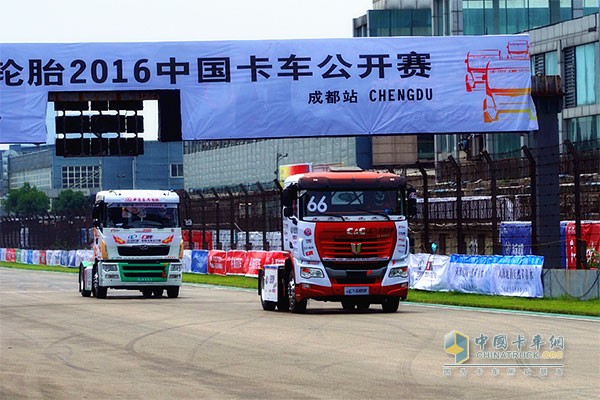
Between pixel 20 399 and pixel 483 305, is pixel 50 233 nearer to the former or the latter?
pixel 483 305

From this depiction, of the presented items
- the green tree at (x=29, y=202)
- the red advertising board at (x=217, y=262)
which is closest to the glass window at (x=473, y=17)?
the red advertising board at (x=217, y=262)

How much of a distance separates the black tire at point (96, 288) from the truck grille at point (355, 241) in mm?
11841

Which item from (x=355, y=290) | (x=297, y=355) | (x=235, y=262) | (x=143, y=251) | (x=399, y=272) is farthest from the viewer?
(x=235, y=262)

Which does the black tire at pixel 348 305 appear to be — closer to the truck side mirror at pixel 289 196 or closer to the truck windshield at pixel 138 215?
the truck side mirror at pixel 289 196

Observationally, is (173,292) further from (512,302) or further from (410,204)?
(410,204)

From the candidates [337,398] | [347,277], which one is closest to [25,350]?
[337,398]

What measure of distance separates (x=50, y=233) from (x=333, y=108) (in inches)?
2282

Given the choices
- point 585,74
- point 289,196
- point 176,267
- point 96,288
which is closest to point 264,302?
point 289,196

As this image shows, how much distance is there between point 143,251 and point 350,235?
1092 cm

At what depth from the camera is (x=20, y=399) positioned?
41.2 ft

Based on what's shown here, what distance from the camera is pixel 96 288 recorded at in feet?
120

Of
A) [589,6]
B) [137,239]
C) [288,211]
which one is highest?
[589,6]

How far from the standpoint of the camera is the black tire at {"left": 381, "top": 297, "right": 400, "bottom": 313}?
2652 cm

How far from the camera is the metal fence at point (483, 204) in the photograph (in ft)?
100
